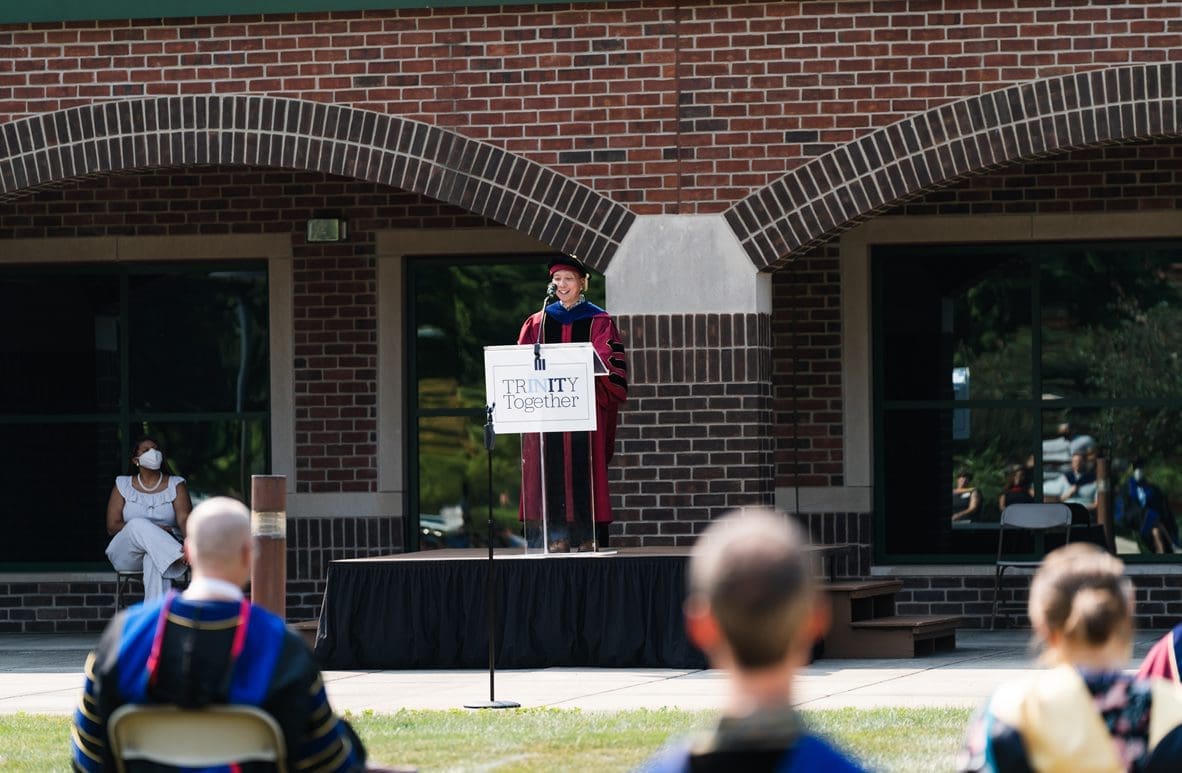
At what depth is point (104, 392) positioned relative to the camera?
15344mm

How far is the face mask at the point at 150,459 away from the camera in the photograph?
1446 cm

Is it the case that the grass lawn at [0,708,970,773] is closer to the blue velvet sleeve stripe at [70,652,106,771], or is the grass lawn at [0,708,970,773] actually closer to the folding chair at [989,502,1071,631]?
the blue velvet sleeve stripe at [70,652,106,771]

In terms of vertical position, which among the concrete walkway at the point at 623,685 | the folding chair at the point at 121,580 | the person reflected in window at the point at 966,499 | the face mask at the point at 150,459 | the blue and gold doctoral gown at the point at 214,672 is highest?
the face mask at the point at 150,459

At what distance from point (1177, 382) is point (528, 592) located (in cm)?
540

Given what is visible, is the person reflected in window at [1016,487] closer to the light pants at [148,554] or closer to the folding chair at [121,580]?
the light pants at [148,554]

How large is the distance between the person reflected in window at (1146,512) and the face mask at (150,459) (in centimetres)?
693

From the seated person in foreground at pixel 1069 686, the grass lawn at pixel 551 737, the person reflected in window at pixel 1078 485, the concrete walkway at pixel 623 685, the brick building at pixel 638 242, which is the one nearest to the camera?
the seated person in foreground at pixel 1069 686

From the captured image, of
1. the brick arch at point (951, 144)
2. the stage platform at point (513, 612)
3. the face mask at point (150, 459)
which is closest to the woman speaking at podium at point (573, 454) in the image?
the stage platform at point (513, 612)

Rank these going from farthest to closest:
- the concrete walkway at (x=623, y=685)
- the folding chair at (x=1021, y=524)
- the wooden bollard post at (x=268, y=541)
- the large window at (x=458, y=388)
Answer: the large window at (x=458, y=388) → the folding chair at (x=1021, y=524) → the concrete walkway at (x=623, y=685) → the wooden bollard post at (x=268, y=541)

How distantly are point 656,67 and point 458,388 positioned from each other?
353cm

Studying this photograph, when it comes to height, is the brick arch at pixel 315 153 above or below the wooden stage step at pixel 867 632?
above

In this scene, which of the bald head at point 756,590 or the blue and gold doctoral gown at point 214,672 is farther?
the blue and gold doctoral gown at point 214,672

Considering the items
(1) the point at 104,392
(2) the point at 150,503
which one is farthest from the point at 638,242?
(1) the point at 104,392

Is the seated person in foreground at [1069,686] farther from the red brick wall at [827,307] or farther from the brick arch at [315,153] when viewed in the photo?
the red brick wall at [827,307]
